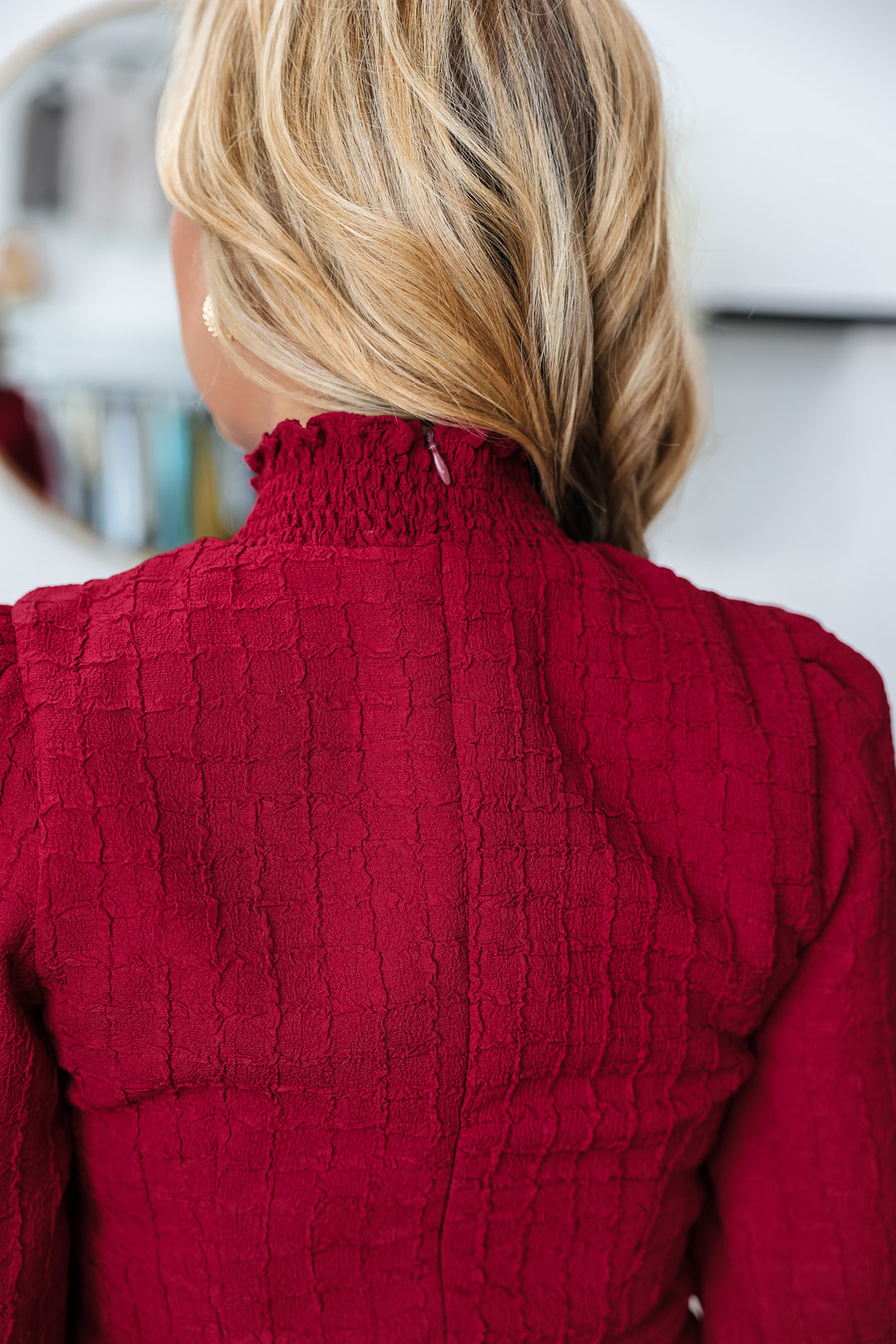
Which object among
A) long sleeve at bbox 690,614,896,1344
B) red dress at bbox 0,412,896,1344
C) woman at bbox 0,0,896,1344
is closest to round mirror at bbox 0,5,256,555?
woman at bbox 0,0,896,1344

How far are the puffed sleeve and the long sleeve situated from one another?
1.41 feet

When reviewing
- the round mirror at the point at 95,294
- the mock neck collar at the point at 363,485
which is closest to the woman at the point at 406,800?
the mock neck collar at the point at 363,485

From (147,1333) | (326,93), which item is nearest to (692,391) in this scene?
(326,93)

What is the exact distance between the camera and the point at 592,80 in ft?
1.94

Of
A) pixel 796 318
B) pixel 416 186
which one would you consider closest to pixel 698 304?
pixel 796 318

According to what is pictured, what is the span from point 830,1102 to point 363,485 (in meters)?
0.48

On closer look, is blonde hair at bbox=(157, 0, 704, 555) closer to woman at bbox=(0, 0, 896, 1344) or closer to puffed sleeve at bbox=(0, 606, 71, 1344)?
woman at bbox=(0, 0, 896, 1344)

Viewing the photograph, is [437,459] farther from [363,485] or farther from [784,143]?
[784,143]

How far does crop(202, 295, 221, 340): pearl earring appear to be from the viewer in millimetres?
591

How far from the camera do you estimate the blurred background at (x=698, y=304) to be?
95cm

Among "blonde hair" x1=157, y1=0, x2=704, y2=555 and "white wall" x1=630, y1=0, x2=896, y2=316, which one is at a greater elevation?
"white wall" x1=630, y1=0, x2=896, y2=316

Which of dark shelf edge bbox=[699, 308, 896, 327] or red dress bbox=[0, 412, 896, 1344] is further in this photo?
dark shelf edge bbox=[699, 308, 896, 327]

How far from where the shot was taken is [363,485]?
21.7 inches

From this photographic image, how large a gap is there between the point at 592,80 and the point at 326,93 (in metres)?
0.17
